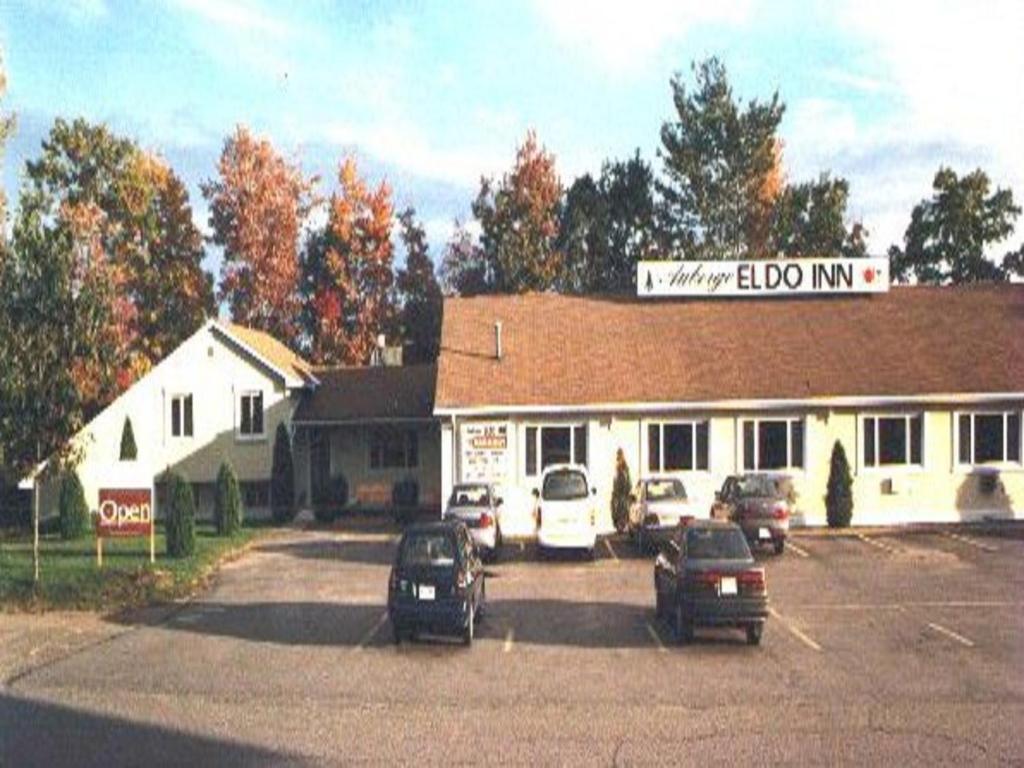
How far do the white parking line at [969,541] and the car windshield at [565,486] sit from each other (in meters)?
9.54

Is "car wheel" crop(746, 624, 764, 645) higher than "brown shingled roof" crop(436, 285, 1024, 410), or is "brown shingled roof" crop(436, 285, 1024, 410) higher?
"brown shingled roof" crop(436, 285, 1024, 410)

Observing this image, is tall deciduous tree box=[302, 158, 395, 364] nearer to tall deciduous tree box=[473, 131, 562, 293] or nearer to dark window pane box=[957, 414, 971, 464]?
tall deciduous tree box=[473, 131, 562, 293]

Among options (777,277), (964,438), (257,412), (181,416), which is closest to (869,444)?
(964,438)

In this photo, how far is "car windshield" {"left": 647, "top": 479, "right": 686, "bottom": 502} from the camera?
30125mm

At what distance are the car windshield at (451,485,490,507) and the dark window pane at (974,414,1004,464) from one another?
1469cm

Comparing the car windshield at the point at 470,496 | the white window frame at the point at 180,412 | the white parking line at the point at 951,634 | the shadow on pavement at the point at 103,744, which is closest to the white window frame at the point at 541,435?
the car windshield at the point at 470,496

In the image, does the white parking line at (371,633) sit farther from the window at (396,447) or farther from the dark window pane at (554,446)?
the window at (396,447)

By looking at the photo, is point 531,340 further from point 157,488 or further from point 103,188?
point 103,188

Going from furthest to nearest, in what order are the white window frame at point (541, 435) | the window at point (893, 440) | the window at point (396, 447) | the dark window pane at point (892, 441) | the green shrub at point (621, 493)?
the window at point (396, 447) → the white window frame at point (541, 435) → the dark window pane at point (892, 441) → the window at point (893, 440) → the green shrub at point (621, 493)

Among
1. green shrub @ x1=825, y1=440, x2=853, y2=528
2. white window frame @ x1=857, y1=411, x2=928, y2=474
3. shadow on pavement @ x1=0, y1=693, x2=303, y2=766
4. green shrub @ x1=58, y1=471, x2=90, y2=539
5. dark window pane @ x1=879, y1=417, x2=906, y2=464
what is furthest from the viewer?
green shrub @ x1=58, y1=471, x2=90, y2=539

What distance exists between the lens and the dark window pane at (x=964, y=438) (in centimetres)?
3612

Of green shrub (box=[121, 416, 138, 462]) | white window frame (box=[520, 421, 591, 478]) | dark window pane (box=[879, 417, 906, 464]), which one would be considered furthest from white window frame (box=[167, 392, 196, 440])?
dark window pane (box=[879, 417, 906, 464])

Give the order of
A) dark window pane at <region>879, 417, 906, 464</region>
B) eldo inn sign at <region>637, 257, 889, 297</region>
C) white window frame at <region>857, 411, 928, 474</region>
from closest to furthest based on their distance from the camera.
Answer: white window frame at <region>857, 411, 928, 474</region>
dark window pane at <region>879, 417, 906, 464</region>
eldo inn sign at <region>637, 257, 889, 297</region>

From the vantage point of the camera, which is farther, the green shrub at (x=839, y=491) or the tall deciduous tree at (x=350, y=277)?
the tall deciduous tree at (x=350, y=277)
